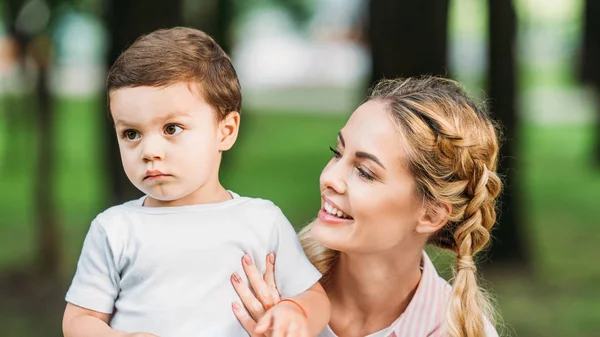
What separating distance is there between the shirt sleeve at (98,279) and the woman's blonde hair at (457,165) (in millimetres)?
1031

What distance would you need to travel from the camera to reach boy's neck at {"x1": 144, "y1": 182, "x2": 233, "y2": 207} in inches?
110

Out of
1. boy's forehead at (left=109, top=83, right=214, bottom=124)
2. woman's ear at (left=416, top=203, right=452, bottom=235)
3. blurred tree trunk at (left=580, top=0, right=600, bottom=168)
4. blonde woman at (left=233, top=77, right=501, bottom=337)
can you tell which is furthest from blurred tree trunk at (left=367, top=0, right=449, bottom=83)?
blurred tree trunk at (left=580, top=0, right=600, bottom=168)

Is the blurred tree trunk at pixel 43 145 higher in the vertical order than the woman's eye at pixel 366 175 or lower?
lower

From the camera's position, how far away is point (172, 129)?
265 cm

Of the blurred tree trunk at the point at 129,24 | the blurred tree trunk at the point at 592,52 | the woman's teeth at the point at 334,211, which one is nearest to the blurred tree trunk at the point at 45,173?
the blurred tree trunk at the point at 129,24

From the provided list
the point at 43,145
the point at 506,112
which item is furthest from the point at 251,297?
the point at 43,145

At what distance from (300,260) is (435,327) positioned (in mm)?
688

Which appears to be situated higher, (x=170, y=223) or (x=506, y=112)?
(x=170, y=223)

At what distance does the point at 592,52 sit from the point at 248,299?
56.4 ft

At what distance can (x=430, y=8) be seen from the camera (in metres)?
9.01

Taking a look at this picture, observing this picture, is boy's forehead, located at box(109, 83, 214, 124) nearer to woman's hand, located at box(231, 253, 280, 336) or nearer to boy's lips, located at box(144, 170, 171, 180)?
boy's lips, located at box(144, 170, 171, 180)

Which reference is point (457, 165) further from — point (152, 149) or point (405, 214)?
point (152, 149)

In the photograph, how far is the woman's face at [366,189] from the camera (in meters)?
3.01

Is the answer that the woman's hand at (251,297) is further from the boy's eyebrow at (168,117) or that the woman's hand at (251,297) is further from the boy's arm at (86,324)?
the boy's eyebrow at (168,117)
